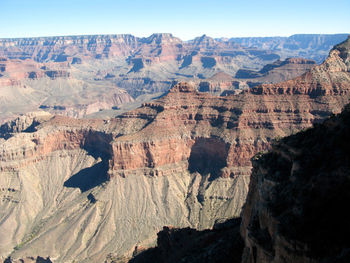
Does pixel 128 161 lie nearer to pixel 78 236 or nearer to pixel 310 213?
pixel 78 236

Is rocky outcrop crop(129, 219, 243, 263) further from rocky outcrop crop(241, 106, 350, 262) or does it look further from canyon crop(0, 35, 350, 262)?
canyon crop(0, 35, 350, 262)

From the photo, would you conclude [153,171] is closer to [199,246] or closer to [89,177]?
[89,177]

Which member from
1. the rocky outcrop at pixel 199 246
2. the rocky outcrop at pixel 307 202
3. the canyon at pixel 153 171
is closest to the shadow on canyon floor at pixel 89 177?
the canyon at pixel 153 171

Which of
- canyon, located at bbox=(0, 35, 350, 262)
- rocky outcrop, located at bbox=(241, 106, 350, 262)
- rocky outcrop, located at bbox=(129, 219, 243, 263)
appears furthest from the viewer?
canyon, located at bbox=(0, 35, 350, 262)

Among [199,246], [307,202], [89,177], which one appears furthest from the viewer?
[89,177]

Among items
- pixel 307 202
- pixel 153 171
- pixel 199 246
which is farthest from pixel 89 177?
pixel 307 202

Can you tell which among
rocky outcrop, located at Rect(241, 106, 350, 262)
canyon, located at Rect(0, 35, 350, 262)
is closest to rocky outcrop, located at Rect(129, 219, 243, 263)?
rocky outcrop, located at Rect(241, 106, 350, 262)

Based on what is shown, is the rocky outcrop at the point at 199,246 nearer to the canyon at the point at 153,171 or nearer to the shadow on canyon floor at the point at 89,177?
the canyon at the point at 153,171
